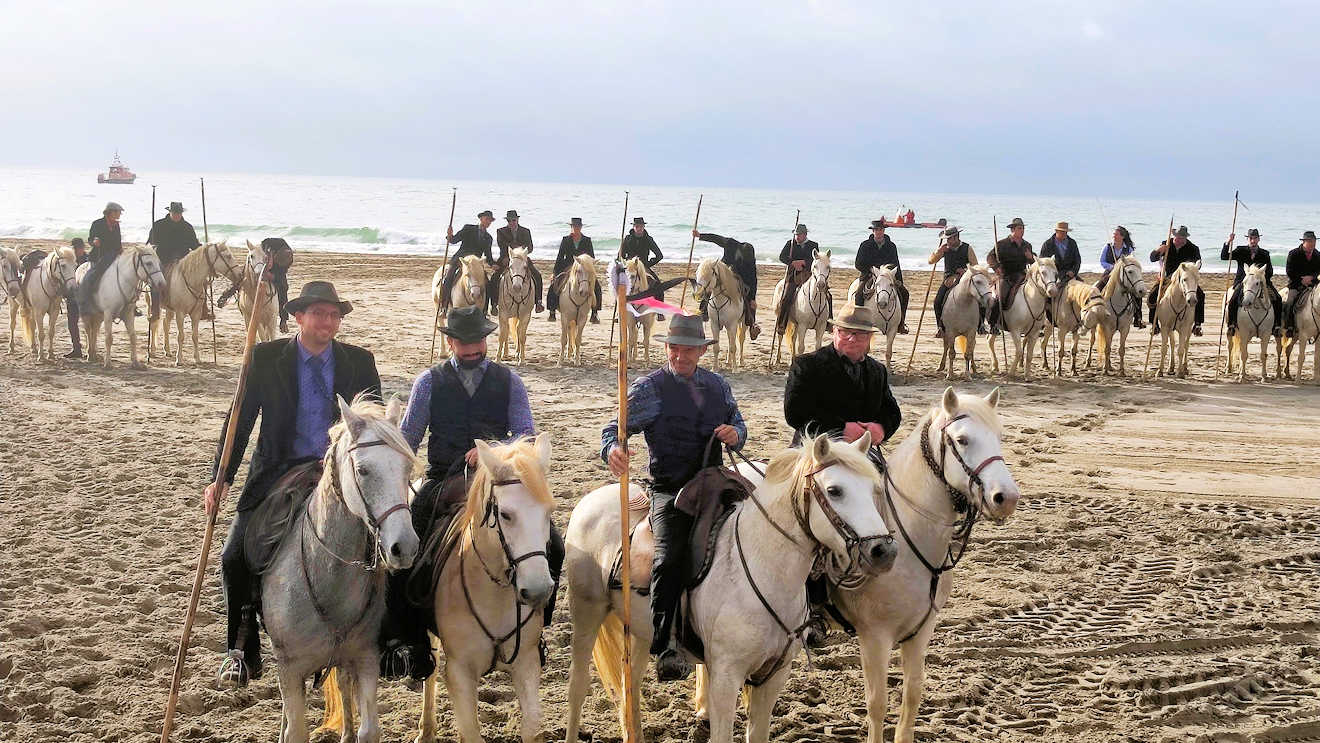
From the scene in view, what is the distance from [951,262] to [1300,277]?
18.1ft

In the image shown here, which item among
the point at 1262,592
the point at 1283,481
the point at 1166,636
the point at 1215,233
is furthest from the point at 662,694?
the point at 1215,233

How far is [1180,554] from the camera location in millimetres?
9031

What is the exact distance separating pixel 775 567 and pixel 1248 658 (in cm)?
372

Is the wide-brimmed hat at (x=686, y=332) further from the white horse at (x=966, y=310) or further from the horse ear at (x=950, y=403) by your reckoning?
the white horse at (x=966, y=310)

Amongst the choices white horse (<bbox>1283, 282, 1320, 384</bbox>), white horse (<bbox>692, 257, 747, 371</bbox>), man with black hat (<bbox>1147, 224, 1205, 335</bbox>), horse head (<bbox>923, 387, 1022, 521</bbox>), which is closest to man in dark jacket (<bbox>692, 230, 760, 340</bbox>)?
white horse (<bbox>692, 257, 747, 371</bbox>)

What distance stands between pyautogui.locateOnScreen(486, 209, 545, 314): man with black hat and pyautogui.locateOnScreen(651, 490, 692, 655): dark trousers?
13365 mm

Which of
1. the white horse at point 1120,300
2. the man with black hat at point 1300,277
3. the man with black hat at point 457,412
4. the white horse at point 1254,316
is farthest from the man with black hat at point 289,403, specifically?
the man with black hat at point 1300,277

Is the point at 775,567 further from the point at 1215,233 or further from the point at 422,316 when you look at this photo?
the point at 1215,233

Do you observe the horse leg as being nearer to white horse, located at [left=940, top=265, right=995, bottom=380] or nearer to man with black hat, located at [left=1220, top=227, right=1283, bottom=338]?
white horse, located at [left=940, top=265, right=995, bottom=380]

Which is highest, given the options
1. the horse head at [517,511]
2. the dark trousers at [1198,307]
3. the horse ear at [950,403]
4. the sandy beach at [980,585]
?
the dark trousers at [1198,307]

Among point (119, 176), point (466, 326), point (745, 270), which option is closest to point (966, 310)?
point (745, 270)

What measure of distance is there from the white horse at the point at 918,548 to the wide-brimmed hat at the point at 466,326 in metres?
2.16

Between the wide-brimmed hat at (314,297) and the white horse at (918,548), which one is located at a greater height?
the wide-brimmed hat at (314,297)

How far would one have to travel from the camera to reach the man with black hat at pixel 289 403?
17.3 feet
